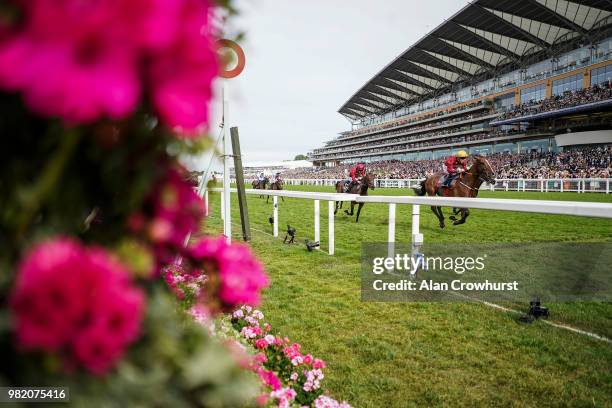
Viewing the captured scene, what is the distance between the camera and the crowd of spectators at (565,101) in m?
32.7

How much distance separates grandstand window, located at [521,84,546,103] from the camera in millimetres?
41594

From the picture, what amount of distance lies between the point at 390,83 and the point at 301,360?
70.0m

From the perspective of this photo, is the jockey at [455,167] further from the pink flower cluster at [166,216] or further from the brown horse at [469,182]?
the pink flower cluster at [166,216]

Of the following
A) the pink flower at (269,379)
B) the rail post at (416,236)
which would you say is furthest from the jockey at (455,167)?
the pink flower at (269,379)

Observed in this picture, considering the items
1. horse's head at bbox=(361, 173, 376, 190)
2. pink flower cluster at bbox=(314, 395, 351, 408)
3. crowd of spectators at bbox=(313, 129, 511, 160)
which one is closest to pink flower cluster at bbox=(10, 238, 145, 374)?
pink flower cluster at bbox=(314, 395, 351, 408)

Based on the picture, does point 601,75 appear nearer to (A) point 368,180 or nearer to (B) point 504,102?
(B) point 504,102

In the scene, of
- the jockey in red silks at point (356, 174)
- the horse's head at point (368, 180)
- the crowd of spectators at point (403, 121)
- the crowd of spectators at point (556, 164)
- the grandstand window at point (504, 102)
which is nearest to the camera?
the horse's head at point (368, 180)

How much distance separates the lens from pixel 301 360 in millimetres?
2439

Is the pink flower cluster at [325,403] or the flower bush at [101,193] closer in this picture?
the flower bush at [101,193]

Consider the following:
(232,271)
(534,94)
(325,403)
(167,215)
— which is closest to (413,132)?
(534,94)

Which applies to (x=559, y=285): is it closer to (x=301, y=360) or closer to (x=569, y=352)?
(x=569, y=352)

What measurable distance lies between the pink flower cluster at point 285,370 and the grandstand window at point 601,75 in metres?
43.2

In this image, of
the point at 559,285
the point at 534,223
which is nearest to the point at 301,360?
the point at 559,285

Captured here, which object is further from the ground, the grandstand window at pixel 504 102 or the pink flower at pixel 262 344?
the grandstand window at pixel 504 102
